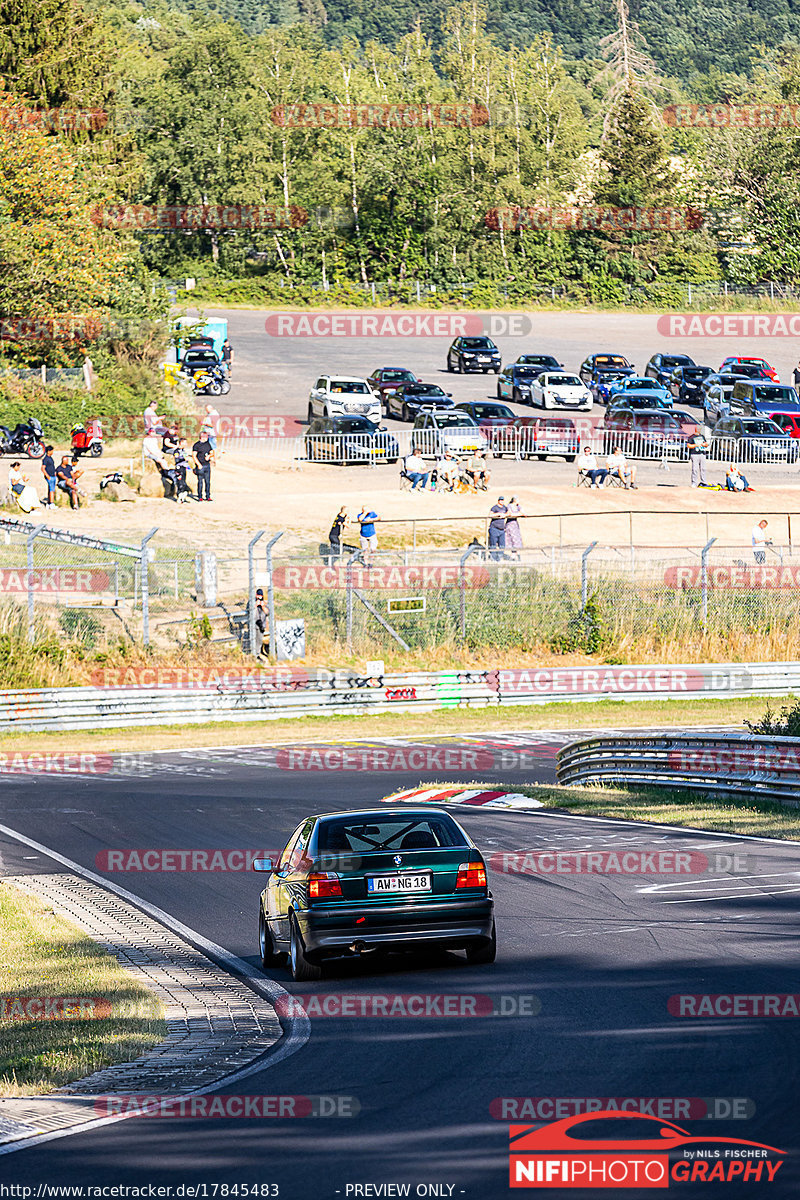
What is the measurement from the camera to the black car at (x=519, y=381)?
6041 cm

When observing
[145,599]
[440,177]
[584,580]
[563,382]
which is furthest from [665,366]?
[145,599]

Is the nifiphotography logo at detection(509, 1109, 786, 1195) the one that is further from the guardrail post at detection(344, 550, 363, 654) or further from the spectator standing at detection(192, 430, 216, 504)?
the spectator standing at detection(192, 430, 216, 504)

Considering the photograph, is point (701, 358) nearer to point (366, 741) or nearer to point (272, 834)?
point (366, 741)

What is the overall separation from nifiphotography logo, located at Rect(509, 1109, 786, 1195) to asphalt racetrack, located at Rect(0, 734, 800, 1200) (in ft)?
0.24

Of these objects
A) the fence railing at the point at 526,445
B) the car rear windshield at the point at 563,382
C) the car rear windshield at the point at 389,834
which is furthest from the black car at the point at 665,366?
the car rear windshield at the point at 389,834

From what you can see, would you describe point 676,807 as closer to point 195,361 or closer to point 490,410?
point 490,410

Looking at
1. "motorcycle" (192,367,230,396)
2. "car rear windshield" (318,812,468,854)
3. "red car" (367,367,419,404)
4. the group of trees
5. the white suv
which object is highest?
the group of trees

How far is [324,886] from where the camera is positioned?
10203 mm

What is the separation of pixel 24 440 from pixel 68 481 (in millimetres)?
8787

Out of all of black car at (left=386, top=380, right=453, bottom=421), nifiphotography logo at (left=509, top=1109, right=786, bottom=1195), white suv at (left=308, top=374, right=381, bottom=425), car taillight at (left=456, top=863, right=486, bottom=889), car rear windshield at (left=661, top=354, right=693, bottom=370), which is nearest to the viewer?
nifiphotography logo at (left=509, top=1109, right=786, bottom=1195)

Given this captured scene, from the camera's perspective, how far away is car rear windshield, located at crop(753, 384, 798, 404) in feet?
182

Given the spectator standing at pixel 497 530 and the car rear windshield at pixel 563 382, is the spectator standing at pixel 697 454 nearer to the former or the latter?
the car rear windshield at pixel 563 382

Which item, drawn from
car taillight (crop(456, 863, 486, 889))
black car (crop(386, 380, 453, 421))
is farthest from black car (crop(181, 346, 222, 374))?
car taillight (crop(456, 863, 486, 889))

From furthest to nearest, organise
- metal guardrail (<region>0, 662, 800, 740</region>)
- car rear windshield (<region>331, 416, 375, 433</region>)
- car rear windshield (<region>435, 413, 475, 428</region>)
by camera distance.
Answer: car rear windshield (<region>435, 413, 475, 428</region>) < car rear windshield (<region>331, 416, 375, 433</region>) < metal guardrail (<region>0, 662, 800, 740</region>)
